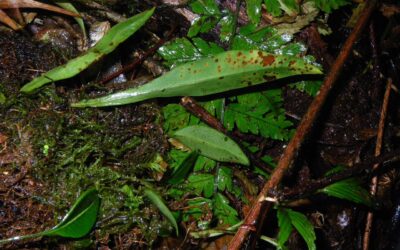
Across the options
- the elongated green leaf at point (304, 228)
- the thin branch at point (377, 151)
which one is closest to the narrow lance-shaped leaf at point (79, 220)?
the elongated green leaf at point (304, 228)

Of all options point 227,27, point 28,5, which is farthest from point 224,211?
point 28,5

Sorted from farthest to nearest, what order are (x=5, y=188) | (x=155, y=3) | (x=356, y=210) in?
(x=356, y=210)
(x=155, y=3)
(x=5, y=188)

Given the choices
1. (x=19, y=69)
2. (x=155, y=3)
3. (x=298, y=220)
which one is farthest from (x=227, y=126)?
(x=19, y=69)

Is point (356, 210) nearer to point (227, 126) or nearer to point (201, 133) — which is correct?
point (227, 126)

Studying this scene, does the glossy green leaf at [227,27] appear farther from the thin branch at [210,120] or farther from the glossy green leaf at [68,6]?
the glossy green leaf at [68,6]

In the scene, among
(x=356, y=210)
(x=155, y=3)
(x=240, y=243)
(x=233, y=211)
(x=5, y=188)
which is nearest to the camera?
(x=5, y=188)

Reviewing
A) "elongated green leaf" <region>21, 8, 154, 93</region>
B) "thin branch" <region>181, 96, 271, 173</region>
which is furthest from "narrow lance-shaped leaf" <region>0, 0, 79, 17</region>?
"thin branch" <region>181, 96, 271, 173</region>

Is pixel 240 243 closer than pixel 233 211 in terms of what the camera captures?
Yes

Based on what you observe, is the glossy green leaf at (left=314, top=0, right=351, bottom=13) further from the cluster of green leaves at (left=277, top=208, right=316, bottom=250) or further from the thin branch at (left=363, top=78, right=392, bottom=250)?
the cluster of green leaves at (left=277, top=208, right=316, bottom=250)
